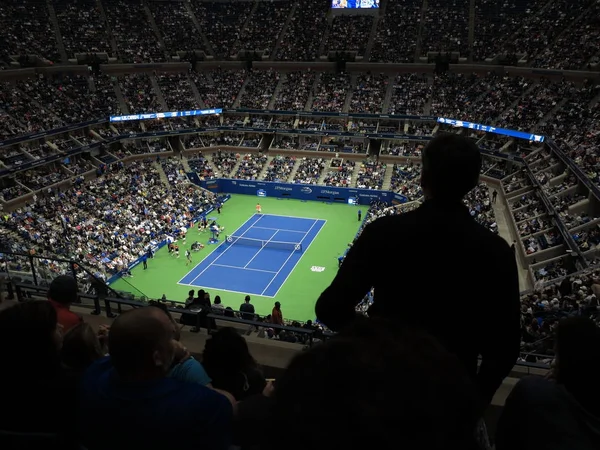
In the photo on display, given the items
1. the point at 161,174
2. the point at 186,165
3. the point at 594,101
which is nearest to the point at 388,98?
the point at 594,101

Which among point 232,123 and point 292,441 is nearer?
point 292,441

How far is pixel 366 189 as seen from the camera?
39.8 m

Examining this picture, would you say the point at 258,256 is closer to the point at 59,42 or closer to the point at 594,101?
the point at 594,101

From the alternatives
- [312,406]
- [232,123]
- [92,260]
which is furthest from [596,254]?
[232,123]

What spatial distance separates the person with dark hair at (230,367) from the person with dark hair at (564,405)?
5.67 feet

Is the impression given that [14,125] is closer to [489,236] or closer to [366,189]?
[366,189]

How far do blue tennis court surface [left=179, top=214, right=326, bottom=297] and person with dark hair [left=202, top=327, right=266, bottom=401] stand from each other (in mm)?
22433

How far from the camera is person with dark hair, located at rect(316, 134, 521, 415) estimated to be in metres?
2.42

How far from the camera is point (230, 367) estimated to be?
3.36m

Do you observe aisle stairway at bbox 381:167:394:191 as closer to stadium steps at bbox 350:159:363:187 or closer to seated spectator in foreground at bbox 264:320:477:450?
stadium steps at bbox 350:159:363:187

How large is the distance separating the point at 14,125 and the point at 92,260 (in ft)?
61.2

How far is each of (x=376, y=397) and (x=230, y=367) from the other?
8.22 feet

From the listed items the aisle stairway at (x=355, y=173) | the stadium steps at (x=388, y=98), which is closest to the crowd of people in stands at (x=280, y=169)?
the aisle stairway at (x=355, y=173)

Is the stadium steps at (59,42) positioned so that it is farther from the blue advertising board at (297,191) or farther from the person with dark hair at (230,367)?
the person with dark hair at (230,367)
